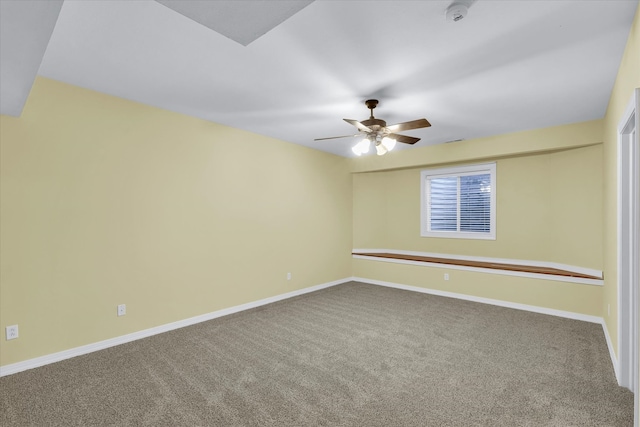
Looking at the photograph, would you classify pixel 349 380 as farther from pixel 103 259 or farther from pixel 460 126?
pixel 460 126

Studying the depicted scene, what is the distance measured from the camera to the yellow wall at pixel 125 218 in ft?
8.80

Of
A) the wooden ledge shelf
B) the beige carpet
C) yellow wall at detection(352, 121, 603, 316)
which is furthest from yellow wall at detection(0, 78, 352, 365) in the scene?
yellow wall at detection(352, 121, 603, 316)

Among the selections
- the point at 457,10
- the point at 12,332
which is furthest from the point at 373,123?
the point at 12,332

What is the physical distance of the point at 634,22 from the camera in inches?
75.3

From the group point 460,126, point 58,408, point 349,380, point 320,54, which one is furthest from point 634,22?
point 58,408

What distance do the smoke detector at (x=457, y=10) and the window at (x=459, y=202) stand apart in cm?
402

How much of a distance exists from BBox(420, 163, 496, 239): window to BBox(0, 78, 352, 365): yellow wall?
9.37 feet

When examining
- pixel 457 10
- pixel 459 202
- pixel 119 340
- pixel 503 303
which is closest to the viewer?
pixel 457 10

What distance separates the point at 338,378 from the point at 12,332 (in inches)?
109

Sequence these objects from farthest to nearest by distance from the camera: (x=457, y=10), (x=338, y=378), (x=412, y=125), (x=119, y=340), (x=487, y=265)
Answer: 1. (x=487, y=265)
2. (x=119, y=340)
3. (x=412, y=125)
4. (x=338, y=378)
5. (x=457, y=10)

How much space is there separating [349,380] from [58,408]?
81.5 inches

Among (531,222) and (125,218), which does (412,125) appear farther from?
(531,222)

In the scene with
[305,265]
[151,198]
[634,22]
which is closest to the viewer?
[634,22]

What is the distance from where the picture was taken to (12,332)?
2.61m
